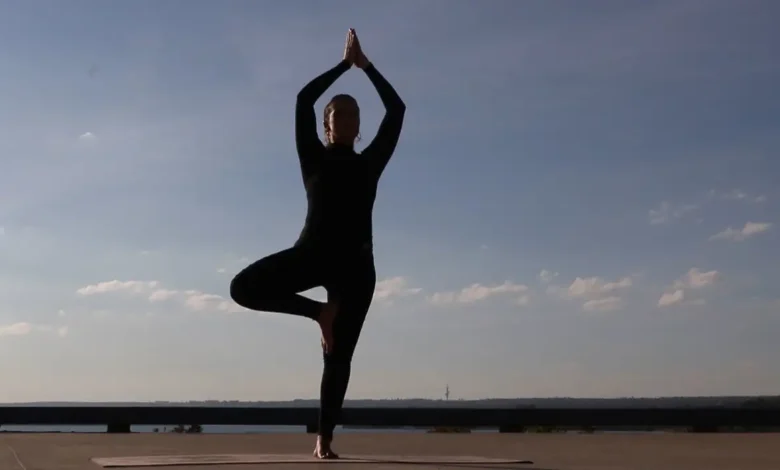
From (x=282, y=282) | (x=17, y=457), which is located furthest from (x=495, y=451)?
(x=17, y=457)

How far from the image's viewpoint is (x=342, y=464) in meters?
4.39

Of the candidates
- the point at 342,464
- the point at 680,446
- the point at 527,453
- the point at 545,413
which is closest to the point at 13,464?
the point at 342,464

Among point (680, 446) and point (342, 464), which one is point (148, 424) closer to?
point (680, 446)

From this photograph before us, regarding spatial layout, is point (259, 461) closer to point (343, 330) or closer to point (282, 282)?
point (343, 330)

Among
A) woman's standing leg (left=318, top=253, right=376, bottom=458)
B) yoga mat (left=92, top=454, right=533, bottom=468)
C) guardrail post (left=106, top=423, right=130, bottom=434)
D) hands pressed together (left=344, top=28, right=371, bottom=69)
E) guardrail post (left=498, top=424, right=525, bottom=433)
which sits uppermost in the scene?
hands pressed together (left=344, top=28, right=371, bottom=69)

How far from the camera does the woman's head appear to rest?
488 cm

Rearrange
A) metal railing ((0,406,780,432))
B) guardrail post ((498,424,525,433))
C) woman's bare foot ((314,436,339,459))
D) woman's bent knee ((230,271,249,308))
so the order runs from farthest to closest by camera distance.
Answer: guardrail post ((498,424,525,433)) → metal railing ((0,406,780,432)) → woman's bare foot ((314,436,339,459)) → woman's bent knee ((230,271,249,308))

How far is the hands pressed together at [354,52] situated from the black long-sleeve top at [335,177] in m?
0.05

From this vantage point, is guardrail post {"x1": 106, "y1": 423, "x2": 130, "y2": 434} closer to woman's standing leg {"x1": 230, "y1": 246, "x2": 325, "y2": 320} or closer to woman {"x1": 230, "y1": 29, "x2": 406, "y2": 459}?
woman {"x1": 230, "y1": 29, "x2": 406, "y2": 459}

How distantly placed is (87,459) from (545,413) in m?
8.08

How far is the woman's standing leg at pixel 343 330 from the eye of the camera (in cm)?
470

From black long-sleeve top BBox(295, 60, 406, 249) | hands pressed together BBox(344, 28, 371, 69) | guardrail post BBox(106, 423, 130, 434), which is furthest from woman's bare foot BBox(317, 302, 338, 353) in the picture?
guardrail post BBox(106, 423, 130, 434)

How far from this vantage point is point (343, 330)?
472 cm

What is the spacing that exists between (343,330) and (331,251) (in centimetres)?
41
